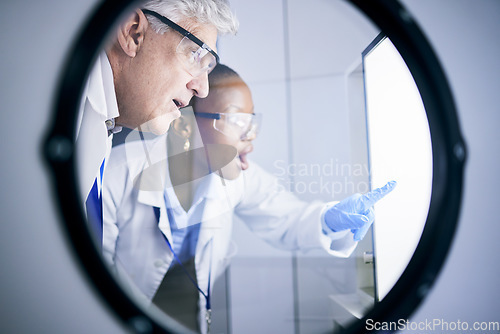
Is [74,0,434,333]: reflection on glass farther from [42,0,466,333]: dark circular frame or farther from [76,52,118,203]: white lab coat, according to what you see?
[42,0,466,333]: dark circular frame

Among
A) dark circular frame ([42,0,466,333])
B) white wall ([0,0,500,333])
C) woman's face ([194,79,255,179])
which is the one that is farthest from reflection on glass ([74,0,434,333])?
dark circular frame ([42,0,466,333])

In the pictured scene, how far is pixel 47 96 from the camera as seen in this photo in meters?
0.56

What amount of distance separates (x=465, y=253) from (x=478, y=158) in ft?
0.63

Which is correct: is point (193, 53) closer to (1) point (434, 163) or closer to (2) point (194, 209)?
(2) point (194, 209)

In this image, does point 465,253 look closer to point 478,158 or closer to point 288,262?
point 478,158

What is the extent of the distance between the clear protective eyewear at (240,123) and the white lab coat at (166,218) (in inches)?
2.8

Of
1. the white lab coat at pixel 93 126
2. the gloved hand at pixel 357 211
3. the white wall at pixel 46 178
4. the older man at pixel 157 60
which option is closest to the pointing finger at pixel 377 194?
the gloved hand at pixel 357 211

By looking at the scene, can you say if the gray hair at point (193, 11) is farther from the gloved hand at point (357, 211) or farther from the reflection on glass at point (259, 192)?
the gloved hand at point (357, 211)

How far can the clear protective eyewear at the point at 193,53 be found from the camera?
1.97 ft

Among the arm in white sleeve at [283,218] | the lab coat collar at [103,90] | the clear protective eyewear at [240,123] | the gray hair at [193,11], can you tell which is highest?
the gray hair at [193,11]

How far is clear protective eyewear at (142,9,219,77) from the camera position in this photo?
23.6 inches

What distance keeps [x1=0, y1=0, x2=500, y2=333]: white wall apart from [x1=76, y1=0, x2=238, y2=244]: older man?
0.09 metres

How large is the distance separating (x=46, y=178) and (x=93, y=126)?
0.13 metres

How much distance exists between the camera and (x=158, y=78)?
0.61 m
